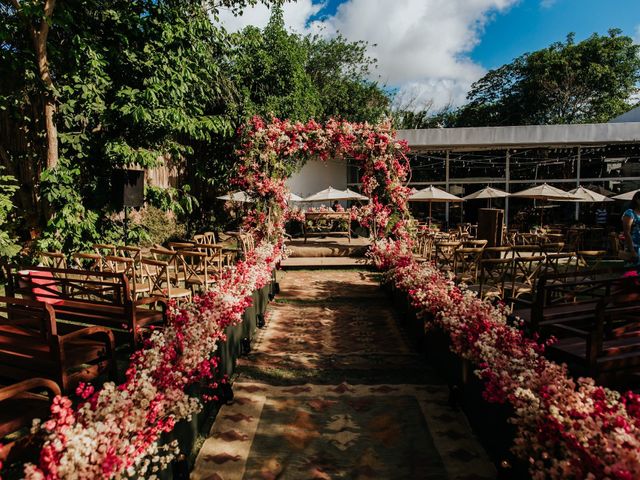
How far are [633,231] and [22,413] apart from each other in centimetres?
528

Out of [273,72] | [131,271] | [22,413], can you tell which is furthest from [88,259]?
[273,72]

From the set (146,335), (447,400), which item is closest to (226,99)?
(146,335)

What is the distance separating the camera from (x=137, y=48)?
7098 mm

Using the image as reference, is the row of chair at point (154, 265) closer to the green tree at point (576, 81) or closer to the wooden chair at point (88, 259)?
the wooden chair at point (88, 259)

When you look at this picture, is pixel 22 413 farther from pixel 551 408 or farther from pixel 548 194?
pixel 548 194

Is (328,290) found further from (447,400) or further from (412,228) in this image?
(447,400)

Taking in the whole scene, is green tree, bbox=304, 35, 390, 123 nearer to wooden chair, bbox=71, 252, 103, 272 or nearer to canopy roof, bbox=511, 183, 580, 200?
canopy roof, bbox=511, 183, 580, 200

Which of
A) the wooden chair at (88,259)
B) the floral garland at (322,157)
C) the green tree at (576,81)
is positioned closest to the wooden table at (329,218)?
the floral garland at (322,157)

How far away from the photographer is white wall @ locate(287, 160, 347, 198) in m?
17.2

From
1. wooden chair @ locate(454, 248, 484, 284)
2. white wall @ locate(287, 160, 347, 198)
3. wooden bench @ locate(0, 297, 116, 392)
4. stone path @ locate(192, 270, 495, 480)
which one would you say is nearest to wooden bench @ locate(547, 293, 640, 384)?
stone path @ locate(192, 270, 495, 480)

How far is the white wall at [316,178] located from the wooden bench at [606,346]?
47.9 ft

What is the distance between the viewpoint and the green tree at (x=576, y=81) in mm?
27953

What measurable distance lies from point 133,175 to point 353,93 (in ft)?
66.5

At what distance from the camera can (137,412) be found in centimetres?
177
